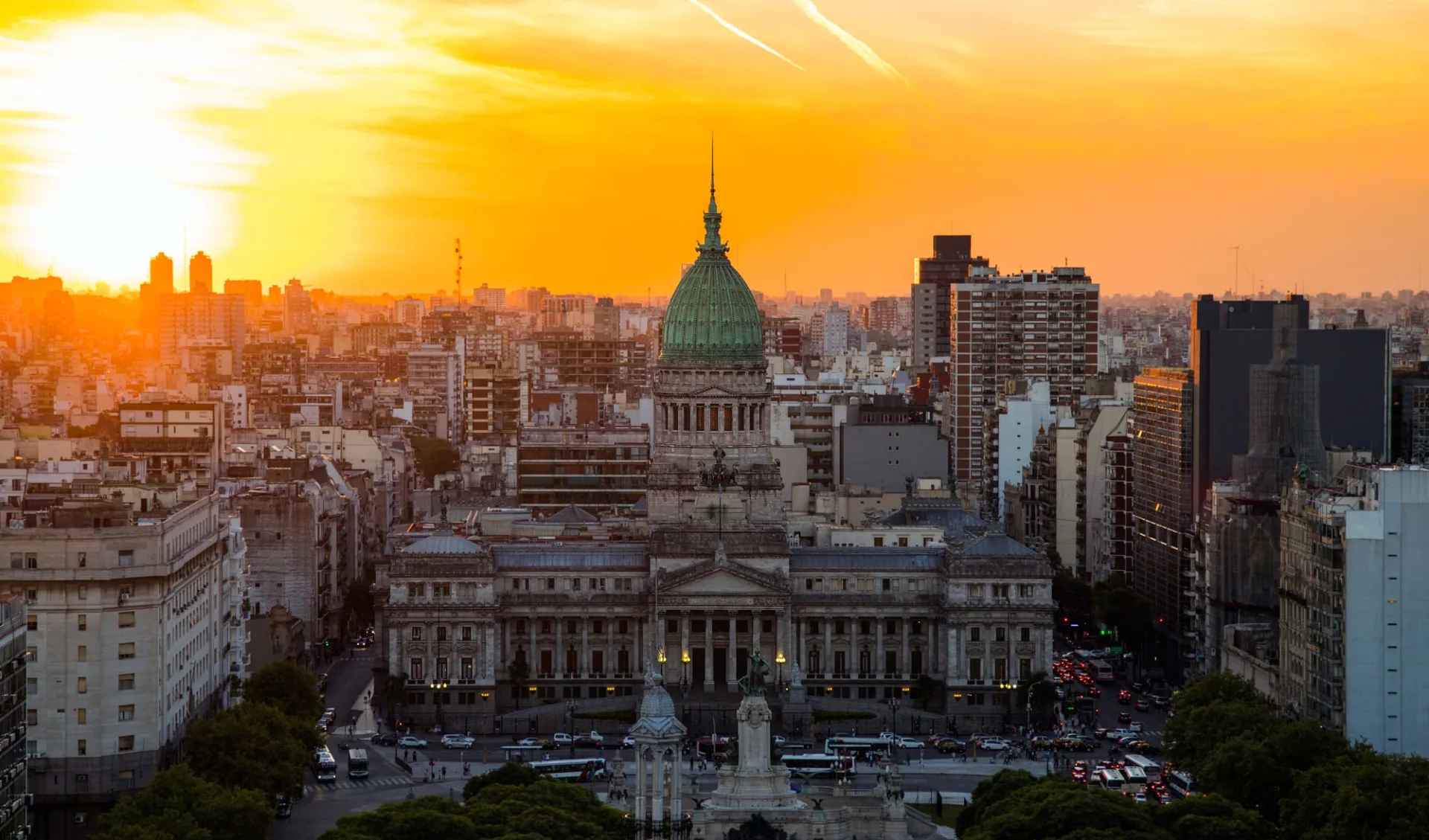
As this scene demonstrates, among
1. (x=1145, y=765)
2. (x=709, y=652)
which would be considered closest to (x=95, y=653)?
(x=709, y=652)

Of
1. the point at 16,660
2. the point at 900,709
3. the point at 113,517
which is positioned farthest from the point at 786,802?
the point at 900,709

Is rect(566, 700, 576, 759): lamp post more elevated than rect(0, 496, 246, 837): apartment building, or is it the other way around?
rect(0, 496, 246, 837): apartment building

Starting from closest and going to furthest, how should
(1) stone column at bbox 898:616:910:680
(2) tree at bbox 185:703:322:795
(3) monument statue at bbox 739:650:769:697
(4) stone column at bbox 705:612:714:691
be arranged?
(3) monument statue at bbox 739:650:769:697
(2) tree at bbox 185:703:322:795
(4) stone column at bbox 705:612:714:691
(1) stone column at bbox 898:616:910:680

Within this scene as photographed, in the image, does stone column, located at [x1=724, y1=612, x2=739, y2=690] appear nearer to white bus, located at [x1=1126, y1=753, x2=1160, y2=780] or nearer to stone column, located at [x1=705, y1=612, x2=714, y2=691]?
stone column, located at [x1=705, y1=612, x2=714, y2=691]

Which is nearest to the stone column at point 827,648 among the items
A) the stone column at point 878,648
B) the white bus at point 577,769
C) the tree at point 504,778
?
the stone column at point 878,648

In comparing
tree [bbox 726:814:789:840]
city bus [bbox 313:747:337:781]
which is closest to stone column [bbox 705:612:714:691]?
city bus [bbox 313:747:337:781]

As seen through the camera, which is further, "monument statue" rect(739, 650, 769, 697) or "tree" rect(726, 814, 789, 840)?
"monument statue" rect(739, 650, 769, 697)

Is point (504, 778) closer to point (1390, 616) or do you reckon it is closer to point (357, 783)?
point (357, 783)

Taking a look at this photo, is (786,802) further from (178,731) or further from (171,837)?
(178,731)
